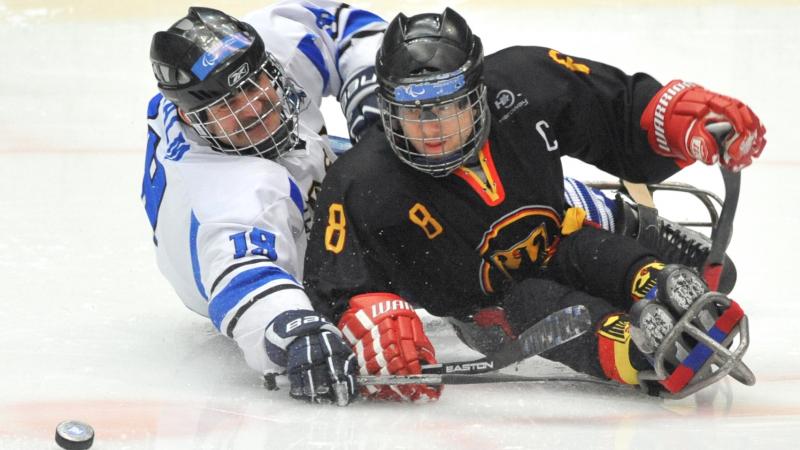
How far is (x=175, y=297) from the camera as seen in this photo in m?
3.55

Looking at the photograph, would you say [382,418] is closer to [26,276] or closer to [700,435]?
[700,435]

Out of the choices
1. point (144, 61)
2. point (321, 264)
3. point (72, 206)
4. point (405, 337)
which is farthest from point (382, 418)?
point (144, 61)

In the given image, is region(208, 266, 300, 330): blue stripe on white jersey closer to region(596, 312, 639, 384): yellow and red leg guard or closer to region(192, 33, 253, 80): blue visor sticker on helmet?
region(192, 33, 253, 80): blue visor sticker on helmet

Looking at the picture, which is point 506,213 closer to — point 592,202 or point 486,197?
point 486,197

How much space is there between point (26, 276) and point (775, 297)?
6.40ft

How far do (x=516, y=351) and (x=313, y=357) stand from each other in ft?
1.32

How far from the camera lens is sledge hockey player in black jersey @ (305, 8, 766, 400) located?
8.55 feet

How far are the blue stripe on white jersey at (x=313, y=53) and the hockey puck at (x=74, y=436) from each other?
1390mm

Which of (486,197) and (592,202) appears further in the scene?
(592,202)

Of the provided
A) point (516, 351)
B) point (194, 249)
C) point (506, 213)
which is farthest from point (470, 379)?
point (194, 249)

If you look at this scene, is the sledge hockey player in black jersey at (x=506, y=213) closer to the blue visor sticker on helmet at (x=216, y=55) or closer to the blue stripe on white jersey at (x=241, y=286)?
the blue stripe on white jersey at (x=241, y=286)

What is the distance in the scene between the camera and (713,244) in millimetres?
2889

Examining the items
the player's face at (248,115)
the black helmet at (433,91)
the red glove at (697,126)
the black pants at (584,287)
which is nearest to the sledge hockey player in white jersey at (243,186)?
the player's face at (248,115)

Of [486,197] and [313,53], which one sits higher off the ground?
[486,197]
